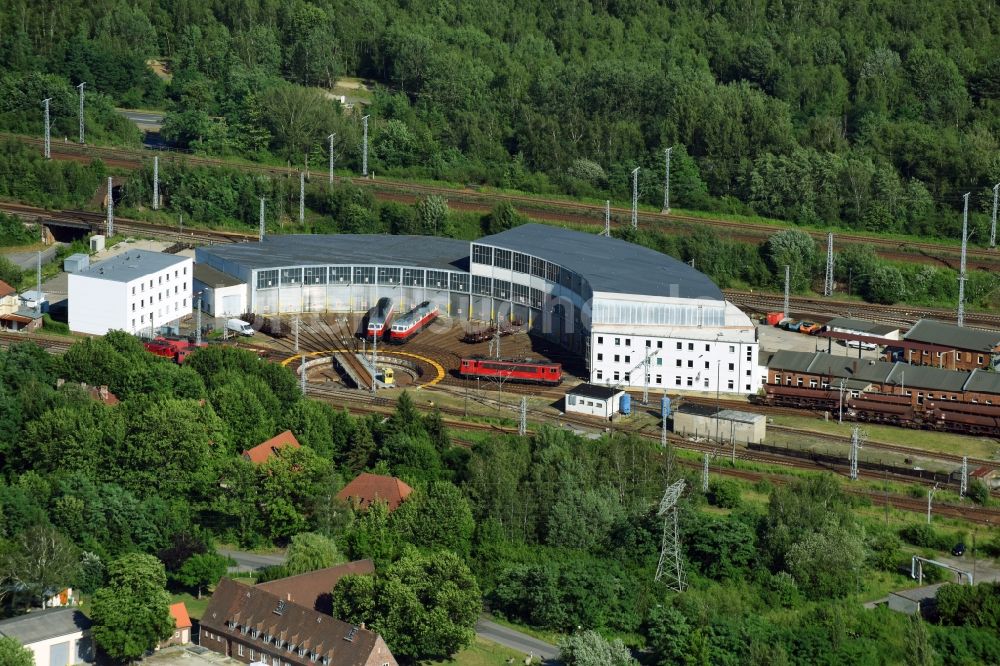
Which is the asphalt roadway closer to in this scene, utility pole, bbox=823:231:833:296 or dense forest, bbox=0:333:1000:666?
dense forest, bbox=0:333:1000:666

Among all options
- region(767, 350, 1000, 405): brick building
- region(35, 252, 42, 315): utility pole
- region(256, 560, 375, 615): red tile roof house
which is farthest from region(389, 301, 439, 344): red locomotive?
region(256, 560, 375, 615): red tile roof house

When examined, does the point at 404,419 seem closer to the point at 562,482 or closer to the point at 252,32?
the point at 562,482

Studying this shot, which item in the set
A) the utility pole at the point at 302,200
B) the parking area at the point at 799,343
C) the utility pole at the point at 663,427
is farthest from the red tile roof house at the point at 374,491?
the utility pole at the point at 302,200

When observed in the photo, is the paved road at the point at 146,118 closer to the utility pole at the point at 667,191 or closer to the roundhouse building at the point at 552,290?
the roundhouse building at the point at 552,290

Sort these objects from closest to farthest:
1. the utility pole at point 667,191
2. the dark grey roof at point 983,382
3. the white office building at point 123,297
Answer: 1. the dark grey roof at point 983,382
2. the white office building at point 123,297
3. the utility pole at point 667,191

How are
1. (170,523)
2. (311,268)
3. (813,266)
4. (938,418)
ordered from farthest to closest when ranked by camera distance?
(813,266), (311,268), (938,418), (170,523)

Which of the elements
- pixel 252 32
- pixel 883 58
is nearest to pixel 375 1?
pixel 252 32
